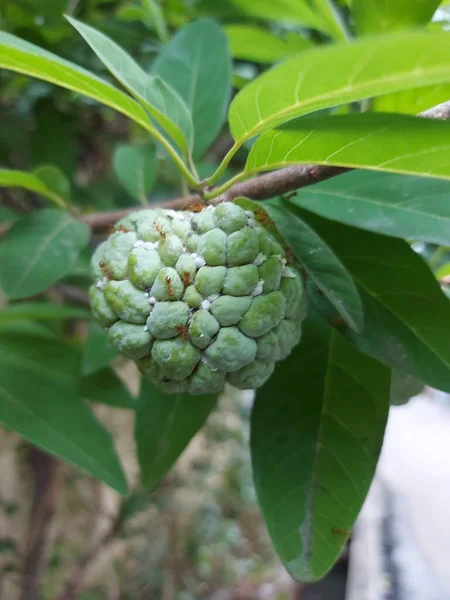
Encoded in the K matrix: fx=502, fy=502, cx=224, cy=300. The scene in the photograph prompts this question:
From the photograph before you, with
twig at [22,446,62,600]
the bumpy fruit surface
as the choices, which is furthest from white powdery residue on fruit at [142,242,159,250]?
twig at [22,446,62,600]

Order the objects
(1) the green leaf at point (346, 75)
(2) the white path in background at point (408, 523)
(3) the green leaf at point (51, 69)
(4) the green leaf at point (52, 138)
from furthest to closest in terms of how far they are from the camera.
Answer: (2) the white path in background at point (408, 523)
(4) the green leaf at point (52, 138)
(3) the green leaf at point (51, 69)
(1) the green leaf at point (346, 75)

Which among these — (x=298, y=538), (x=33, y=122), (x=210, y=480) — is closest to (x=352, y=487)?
(x=298, y=538)

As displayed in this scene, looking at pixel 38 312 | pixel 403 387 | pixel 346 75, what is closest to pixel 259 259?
pixel 346 75

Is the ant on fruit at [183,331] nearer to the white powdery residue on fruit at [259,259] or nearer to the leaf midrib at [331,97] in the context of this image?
the white powdery residue on fruit at [259,259]

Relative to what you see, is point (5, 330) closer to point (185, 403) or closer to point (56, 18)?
point (185, 403)

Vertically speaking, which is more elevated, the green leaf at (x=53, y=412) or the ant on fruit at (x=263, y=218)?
the ant on fruit at (x=263, y=218)

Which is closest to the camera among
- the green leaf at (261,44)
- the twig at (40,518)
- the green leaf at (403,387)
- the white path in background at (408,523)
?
the green leaf at (403,387)

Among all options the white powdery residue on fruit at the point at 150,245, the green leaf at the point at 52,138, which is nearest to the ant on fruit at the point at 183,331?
the white powdery residue on fruit at the point at 150,245
